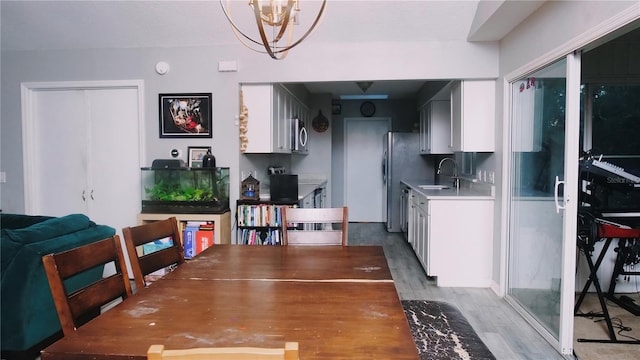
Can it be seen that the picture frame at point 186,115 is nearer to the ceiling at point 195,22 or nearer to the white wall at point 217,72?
the white wall at point 217,72

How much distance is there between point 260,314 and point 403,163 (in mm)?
5252

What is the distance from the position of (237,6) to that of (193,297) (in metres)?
2.73

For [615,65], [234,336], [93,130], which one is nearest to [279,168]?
[93,130]

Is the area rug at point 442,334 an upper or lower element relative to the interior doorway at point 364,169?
lower

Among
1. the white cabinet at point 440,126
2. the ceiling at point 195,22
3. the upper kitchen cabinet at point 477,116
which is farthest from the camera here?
the white cabinet at point 440,126

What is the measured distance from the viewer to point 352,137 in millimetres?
7344

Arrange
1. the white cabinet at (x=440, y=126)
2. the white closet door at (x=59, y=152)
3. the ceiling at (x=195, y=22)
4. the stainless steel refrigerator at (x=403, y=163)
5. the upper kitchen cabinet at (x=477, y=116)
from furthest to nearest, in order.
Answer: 1. the stainless steel refrigerator at (x=403, y=163)
2. the white cabinet at (x=440, y=126)
3. the white closet door at (x=59, y=152)
4. the upper kitchen cabinet at (x=477, y=116)
5. the ceiling at (x=195, y=22)

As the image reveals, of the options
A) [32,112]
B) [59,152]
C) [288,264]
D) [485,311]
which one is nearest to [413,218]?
[485,311]

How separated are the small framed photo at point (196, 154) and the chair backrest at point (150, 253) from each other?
181 centimetres

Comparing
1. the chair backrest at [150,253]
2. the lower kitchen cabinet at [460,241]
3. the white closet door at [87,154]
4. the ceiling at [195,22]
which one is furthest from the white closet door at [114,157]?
the lower kitchen cabinet at [460,241]

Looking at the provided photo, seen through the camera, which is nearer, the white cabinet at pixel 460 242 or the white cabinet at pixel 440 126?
the white cabinet at pixel 460 242

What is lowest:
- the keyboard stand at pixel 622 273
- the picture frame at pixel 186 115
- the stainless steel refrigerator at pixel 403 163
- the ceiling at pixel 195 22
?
the keyboard stand at pixel 622 273

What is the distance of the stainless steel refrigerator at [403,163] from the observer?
20.3ft

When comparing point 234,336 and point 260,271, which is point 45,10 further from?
point 234,336
